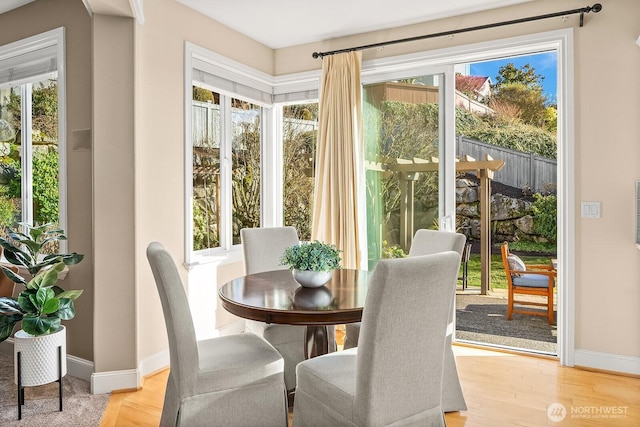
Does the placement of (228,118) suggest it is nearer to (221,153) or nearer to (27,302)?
(221,153)

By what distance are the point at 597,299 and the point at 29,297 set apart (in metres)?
3.60

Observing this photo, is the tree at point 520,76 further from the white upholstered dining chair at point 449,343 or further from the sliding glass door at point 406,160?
the white upholstered dining chair at point 449,343

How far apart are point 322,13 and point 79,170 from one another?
213 cm

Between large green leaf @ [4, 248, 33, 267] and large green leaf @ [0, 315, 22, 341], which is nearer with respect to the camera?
large green leaf @ [0, 315, 22, 341]

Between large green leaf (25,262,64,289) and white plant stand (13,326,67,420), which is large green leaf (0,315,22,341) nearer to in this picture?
white plant stand (13,326,67,420)

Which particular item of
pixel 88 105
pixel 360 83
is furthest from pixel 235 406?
pixel 360 83

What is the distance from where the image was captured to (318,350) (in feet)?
8.11

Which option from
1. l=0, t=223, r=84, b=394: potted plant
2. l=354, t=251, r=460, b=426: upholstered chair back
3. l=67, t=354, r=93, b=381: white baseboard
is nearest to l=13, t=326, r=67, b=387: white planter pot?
l=0, t=223, r=84, b=394: potted plant

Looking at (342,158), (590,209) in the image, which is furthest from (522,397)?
(342,158)

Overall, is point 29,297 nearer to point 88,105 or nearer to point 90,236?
point 90,236

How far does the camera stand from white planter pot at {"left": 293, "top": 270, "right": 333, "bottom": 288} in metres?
2.35

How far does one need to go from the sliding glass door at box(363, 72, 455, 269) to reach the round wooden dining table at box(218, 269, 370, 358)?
1.20 metres

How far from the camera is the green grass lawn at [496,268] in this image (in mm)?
6238

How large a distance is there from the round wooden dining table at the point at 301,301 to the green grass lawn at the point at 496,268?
13.3 ft
